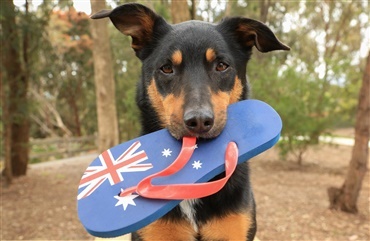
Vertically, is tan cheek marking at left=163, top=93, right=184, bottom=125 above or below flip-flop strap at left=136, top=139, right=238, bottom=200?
above

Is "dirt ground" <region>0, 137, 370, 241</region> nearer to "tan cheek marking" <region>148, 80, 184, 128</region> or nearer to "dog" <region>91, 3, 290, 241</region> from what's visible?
"dog" <region>91, 3, 290, 241</region>

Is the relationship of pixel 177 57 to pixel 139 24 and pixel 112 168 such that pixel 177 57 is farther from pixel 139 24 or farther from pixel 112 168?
pixel 112 168

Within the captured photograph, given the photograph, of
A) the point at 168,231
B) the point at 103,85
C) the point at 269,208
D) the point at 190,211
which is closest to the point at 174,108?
the point at 190,211

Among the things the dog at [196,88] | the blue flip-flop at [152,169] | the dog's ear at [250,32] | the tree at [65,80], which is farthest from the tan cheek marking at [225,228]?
the tree at [65,80]

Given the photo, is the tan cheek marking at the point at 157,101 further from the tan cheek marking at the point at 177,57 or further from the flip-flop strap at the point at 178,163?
the flip-flop strap at the point at 178,163

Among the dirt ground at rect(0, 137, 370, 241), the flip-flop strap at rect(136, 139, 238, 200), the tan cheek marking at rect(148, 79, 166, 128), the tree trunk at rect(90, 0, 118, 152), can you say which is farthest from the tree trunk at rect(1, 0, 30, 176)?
the flip-flop strap at rect(136, 139, 238, 200)

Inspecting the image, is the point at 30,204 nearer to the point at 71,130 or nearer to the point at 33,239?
the point at 33,239
